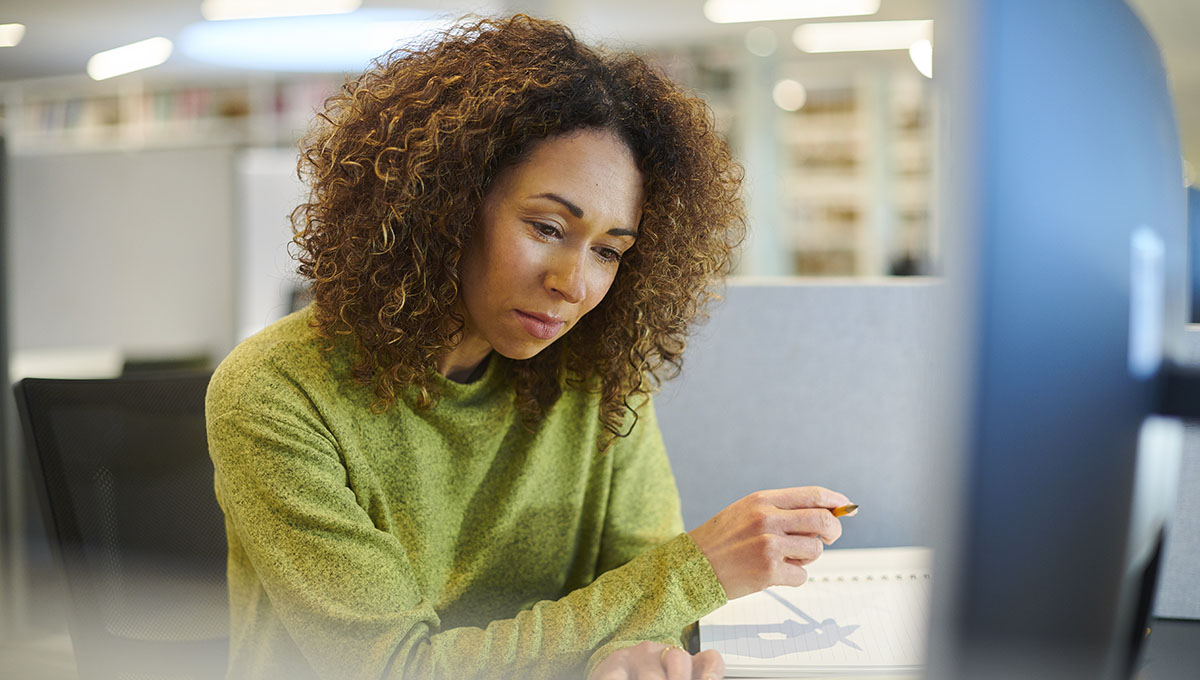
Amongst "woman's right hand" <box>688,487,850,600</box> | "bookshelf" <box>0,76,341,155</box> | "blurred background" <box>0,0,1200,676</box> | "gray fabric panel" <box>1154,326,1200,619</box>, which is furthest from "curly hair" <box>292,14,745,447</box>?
"bookshelf" <box>0,76,341,155</box>

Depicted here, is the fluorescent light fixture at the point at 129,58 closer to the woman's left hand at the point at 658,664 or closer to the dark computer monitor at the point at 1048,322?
the woman's left hand at the point at 658,664

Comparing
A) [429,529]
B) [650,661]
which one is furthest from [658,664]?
[429,529]

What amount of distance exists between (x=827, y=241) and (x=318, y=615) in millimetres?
5227

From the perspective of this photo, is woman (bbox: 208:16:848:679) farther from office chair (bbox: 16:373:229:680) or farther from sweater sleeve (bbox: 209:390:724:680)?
office chair (bbox: 16:373:229:680)

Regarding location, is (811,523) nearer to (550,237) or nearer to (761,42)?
(550,237)

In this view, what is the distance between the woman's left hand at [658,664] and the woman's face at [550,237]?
0.79 feet

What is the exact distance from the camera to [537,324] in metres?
0.74

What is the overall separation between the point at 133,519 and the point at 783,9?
172 inches

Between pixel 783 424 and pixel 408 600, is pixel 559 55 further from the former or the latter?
pixel 783 424

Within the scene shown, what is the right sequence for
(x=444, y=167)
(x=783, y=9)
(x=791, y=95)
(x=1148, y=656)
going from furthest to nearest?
(x=791, y=95), (x=783, y=9), (x=444, y=167), (x=1148, y=656)

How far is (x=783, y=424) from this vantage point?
1.22 m

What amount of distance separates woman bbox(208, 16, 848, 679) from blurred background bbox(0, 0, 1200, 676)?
1.88 metres


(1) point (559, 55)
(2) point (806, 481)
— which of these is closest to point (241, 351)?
(1) point (559, 55)

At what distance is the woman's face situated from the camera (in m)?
0.72
